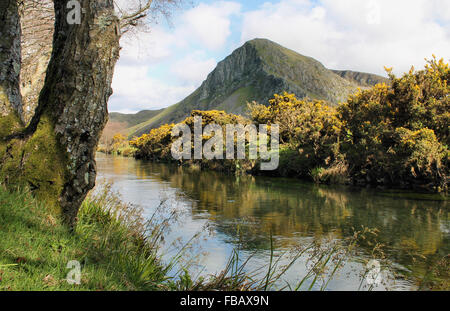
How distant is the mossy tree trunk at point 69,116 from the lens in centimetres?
459

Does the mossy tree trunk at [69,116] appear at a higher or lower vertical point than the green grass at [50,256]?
higher

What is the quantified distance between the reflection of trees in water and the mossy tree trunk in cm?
306

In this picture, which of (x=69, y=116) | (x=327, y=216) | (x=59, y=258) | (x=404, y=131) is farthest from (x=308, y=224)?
(x=404, y=131)

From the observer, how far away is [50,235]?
415 cm

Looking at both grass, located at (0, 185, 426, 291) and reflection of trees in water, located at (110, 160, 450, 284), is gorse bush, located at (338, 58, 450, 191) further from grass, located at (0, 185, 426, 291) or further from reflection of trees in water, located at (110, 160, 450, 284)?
grass, located at (0, 185, 426, 291)

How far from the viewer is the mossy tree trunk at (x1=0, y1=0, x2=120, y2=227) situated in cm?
459

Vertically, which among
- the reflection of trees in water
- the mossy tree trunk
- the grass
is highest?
the mossy tree trunk

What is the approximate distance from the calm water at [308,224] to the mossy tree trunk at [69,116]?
188 centimetres

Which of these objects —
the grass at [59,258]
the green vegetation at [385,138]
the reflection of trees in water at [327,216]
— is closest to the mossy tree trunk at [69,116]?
the grass at [59,258]

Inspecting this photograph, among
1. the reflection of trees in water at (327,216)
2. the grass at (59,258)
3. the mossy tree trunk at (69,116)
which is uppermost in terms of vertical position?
the mossy tree trunk at (69,116)

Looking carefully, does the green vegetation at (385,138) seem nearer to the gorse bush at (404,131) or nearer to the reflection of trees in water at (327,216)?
the gorse bush at (404,131)

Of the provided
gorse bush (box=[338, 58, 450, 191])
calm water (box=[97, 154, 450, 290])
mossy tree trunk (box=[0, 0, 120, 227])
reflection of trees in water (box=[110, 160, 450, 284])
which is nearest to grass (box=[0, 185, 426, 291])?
mossy tree trunk (box=[0, 0, 120, 227])

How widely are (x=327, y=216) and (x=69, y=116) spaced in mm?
10873

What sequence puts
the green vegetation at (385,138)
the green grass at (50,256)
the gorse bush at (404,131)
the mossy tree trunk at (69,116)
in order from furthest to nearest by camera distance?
the green vegetation at (385,138), the gorse bush at (404,131), the mossy tree trunk at (69,116), the green grass at (50,256)
